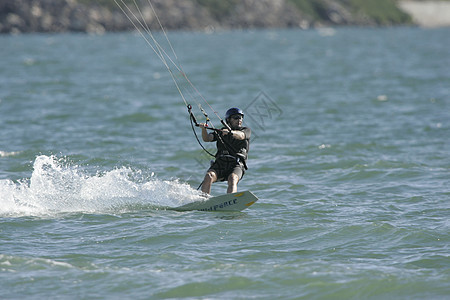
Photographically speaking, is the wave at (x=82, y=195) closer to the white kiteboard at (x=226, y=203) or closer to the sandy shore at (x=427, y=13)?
the white kiteboard at (x=226, y=203)

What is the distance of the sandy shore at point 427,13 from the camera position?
192750 mm

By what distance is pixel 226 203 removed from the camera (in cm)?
1237

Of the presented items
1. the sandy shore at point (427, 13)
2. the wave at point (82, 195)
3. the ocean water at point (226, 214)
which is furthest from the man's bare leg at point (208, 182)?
the sandy shore at point (427, 13)

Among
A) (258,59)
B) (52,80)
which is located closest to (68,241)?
(52,80)

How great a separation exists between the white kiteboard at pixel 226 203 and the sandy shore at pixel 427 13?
191m

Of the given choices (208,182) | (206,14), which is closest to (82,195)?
(208,182)

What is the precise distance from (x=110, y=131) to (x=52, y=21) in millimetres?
103973

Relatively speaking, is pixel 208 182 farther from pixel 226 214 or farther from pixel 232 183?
pixel 226 214

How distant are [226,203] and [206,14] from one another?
135 m

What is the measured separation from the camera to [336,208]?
43.1 feet

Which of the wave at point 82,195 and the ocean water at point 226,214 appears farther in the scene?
the wave at point 82,195


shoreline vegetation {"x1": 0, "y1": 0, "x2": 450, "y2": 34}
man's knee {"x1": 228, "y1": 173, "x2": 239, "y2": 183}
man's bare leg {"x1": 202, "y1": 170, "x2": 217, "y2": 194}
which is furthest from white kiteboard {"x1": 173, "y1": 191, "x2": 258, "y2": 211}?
shoreline vegetation {"x1": 0, "y1": 0, "x2": 450, "y2": 34}

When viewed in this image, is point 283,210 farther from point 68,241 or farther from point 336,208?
point 68,241

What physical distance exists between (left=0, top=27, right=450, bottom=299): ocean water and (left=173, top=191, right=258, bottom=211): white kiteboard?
18 cm
